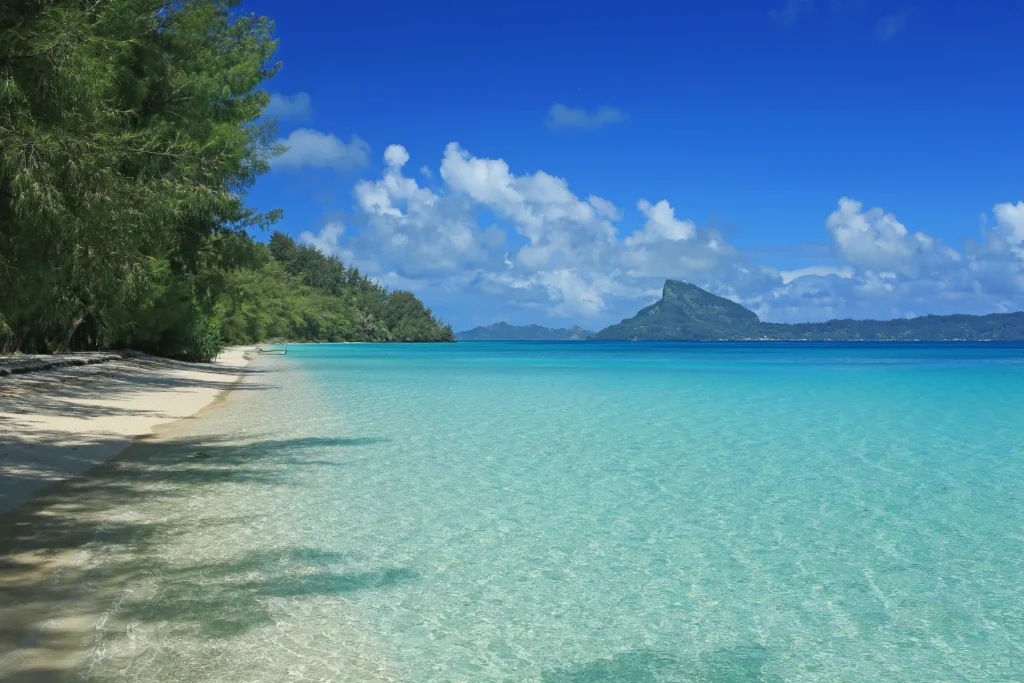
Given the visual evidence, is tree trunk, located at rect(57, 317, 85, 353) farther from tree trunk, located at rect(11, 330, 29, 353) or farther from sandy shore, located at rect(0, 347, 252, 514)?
sandy shore, located at rect(0, 347, 252, 514)

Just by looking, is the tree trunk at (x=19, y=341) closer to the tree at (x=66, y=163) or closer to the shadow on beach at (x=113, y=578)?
the tree at (x=66, y=163)

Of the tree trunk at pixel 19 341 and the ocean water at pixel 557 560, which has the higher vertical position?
the tree trunk at pixel 19 341

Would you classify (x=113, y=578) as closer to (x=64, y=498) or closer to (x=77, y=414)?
(x=64, y=498)

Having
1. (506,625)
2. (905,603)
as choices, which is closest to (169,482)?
(506,625)

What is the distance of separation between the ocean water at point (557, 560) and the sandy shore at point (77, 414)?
0.86 m

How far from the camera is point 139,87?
16500 millimetres

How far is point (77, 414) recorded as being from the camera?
1606cm

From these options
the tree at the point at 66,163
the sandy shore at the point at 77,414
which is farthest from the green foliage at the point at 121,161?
the sandy shore at the point at 77,414

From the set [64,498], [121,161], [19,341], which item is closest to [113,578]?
[64,498]

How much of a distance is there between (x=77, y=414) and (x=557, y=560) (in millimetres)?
12361

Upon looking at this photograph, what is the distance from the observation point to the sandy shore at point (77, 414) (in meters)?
10.0

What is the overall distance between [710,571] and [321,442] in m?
8.70

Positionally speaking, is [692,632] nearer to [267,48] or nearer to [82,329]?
[267,48]

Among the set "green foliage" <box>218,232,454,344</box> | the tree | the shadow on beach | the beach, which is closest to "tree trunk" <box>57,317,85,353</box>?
the beach
